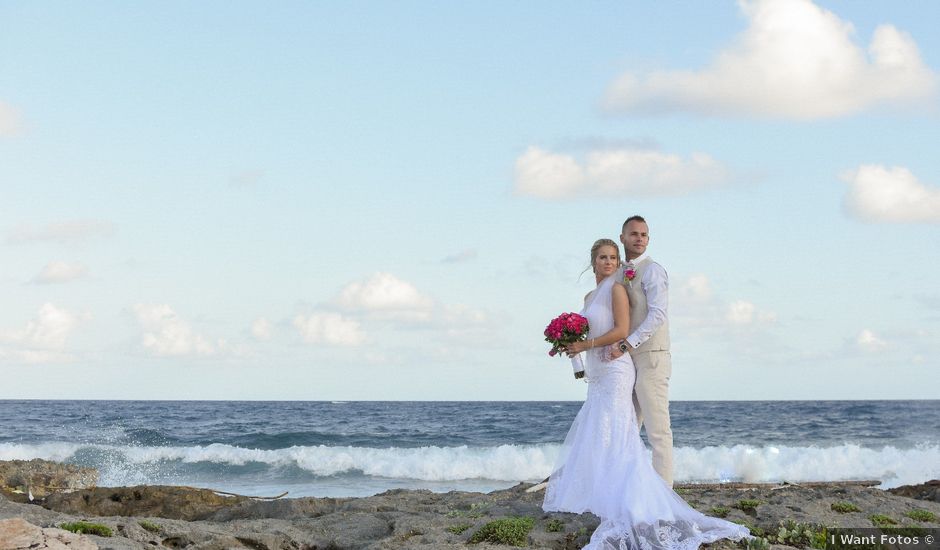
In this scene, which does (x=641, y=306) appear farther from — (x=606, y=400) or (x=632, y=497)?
(x=632, y=497)

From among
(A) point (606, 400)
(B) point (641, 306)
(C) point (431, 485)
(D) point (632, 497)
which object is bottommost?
(C) point (431, 485)

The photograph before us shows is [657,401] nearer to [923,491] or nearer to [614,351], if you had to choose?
[614,351]

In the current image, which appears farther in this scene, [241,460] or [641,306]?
[241,460]

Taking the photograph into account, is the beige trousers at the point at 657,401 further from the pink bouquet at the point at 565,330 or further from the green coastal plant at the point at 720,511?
the green coastal plant at the point at 720,511

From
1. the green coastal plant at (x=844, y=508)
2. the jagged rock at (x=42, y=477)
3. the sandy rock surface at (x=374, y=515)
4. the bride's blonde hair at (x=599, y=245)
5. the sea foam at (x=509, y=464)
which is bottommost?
the sea foam at (x=509, y=464)

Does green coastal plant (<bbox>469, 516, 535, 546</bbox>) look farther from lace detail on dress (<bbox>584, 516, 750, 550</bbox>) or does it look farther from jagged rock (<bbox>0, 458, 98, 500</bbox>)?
jagged rock (<bbox>0, 458, 98, 500</bbox>)

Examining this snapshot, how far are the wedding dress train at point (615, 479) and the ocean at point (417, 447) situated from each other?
1143 centimetres

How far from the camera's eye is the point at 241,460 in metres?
27.1

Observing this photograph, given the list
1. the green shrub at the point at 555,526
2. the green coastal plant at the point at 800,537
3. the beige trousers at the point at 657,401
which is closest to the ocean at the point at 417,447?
the green shrub at the point at 555,526

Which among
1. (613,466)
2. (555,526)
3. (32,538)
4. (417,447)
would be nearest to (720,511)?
(613,466)

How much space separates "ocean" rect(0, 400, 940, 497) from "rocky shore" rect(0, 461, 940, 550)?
6886 millimetres

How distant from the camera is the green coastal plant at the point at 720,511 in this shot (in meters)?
9.41

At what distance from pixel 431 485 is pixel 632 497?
1450 centimetres

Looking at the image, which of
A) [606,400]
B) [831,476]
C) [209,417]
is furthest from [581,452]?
[209,417]
